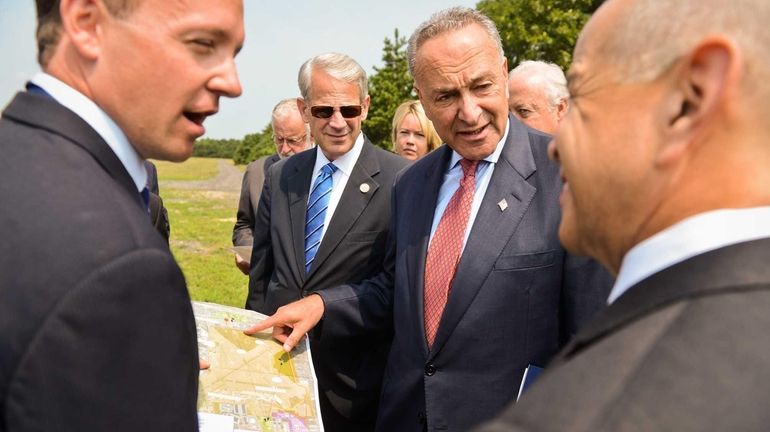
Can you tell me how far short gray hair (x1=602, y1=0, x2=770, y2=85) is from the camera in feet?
3.40

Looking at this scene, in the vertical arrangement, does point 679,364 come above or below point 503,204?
above

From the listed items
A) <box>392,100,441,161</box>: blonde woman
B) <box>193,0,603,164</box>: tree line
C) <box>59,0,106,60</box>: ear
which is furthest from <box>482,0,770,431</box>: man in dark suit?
<box>193,0,603,164</box>: tree line

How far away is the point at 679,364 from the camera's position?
35.2 inches

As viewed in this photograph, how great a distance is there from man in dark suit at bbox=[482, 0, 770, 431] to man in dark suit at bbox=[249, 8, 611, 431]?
1.43 m

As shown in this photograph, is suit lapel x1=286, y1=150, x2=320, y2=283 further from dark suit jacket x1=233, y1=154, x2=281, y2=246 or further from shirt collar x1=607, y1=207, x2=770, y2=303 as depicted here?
shirt collar x1=607, y1=207, x2=770, y2=303

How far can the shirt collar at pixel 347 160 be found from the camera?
4395 millimetres

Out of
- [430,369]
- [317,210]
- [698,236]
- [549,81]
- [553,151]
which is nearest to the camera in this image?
[698,236]

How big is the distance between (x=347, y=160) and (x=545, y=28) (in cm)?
3253

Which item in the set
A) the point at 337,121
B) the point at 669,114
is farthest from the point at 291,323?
the point at 669,114

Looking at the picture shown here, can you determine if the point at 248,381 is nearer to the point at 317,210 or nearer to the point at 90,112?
the point at 90,112

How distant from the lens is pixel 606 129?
1217 millimetres

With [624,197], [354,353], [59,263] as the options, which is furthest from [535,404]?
[354,353]

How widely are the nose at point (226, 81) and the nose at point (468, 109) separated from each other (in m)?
1.58

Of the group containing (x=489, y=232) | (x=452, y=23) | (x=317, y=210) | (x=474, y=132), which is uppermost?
(x=452, y=23)
